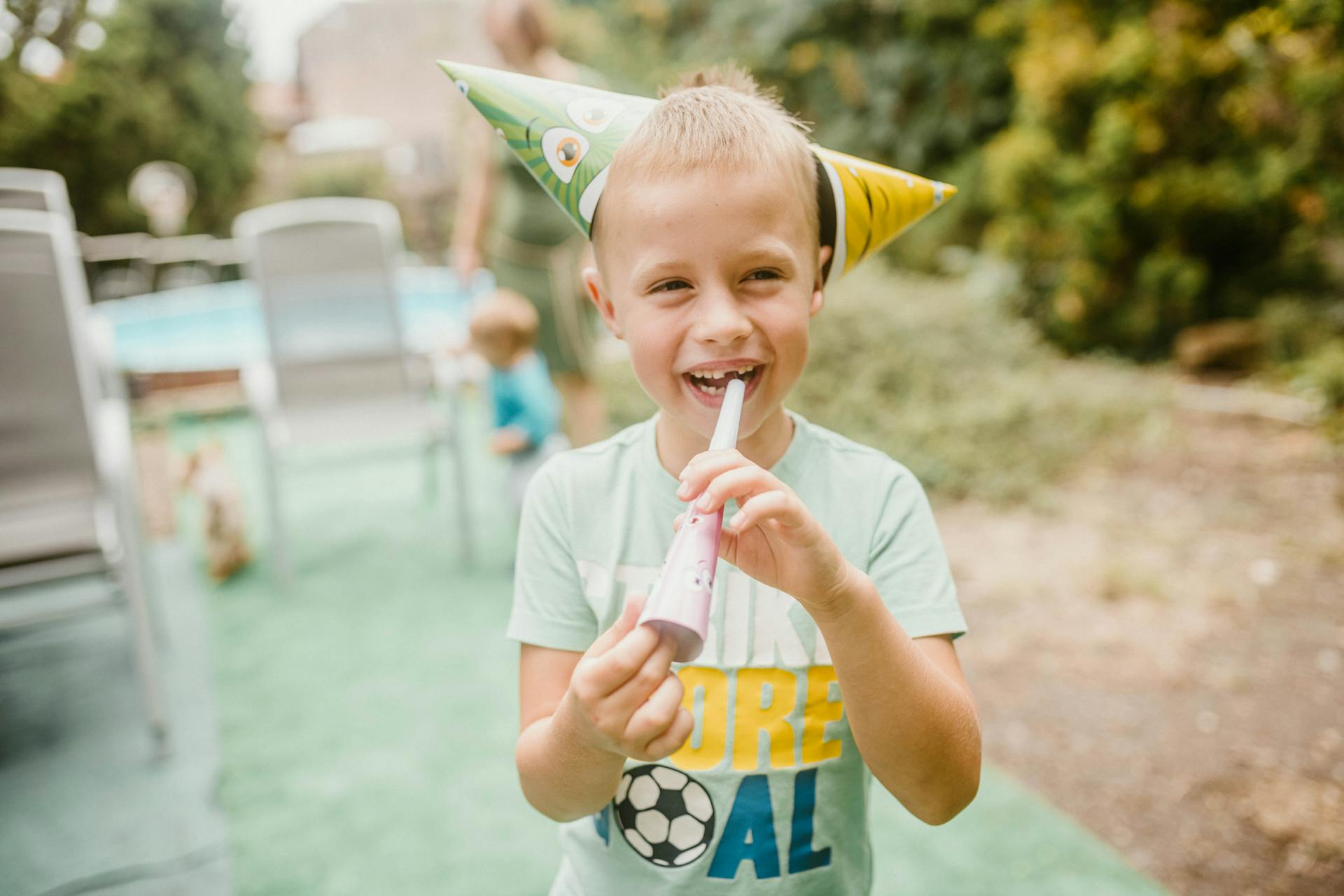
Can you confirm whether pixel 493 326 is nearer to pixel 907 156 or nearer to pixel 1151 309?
pixel 1151 309

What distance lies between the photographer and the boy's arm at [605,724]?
69 centimetres

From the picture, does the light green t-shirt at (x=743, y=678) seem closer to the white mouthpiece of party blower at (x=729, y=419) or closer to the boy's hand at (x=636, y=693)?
the white mouthpiece of party blower at (x=729, y=419)

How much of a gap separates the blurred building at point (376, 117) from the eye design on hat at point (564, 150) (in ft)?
A: 41.0

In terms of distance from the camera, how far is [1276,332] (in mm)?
6070

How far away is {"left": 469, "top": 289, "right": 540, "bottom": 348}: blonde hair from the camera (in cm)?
321

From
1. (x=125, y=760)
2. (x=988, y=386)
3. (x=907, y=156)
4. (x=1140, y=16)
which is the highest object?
(x=1140, y=16)

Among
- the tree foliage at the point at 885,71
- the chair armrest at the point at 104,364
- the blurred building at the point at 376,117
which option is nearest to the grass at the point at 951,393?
the tree foliage at the point at 885,71

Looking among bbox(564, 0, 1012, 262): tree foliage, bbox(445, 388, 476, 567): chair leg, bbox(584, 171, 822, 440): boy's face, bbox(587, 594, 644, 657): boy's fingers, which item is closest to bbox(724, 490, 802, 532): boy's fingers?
bbox(587, 594, 644, 657): boy's fingers

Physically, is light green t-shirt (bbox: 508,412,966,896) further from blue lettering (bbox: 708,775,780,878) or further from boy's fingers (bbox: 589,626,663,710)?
boy's fingers (bbox: 589,626,663,710)

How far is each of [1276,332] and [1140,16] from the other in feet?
7.83

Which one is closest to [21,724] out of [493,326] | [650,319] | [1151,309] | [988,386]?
[493,326]

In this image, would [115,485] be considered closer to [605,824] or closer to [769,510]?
[605,824]

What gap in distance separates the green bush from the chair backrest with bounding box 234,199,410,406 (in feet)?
16.2

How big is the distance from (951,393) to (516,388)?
297cm
